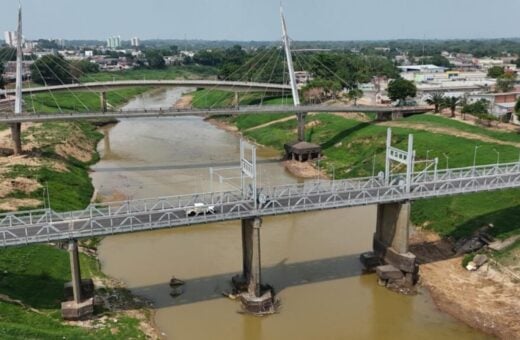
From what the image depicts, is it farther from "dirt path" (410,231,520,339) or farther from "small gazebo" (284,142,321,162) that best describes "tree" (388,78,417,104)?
"dirt path" (410,231,520,339)

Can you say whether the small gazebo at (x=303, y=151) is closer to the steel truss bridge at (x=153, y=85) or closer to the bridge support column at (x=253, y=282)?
the steel truss bridge at (x=153, y=85)

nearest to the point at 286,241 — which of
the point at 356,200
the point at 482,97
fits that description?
the point at 356,200

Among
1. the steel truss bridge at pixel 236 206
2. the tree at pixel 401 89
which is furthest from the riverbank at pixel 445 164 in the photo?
the tree at pixel 401 89

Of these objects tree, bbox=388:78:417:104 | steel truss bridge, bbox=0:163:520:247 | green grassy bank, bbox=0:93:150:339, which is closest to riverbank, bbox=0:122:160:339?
green grassy bank, bbox=0:93:150:339

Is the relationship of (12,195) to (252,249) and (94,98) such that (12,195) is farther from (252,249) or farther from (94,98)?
(94,98)

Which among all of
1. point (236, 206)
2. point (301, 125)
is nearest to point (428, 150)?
point (301, 125)
